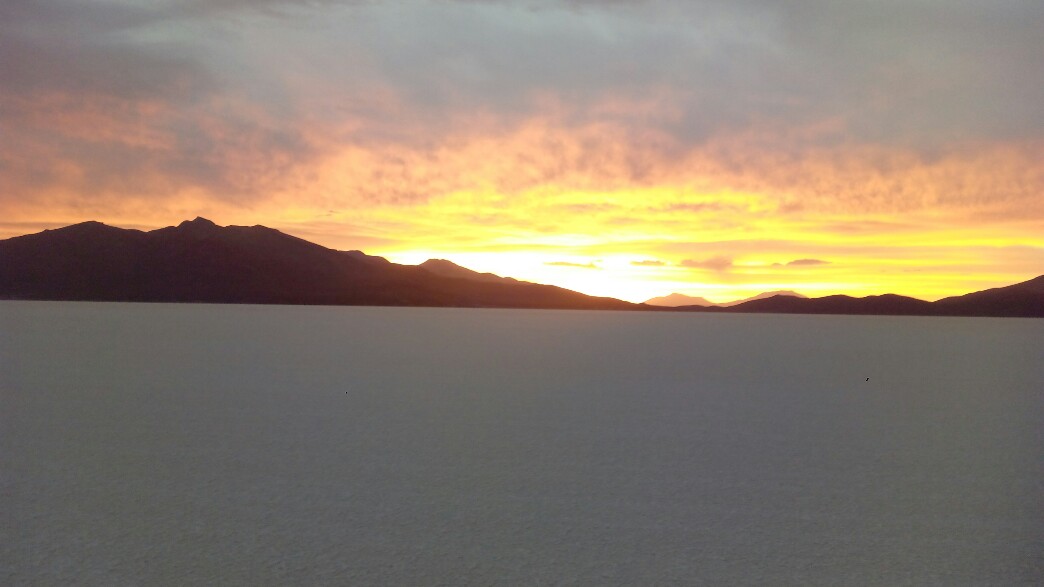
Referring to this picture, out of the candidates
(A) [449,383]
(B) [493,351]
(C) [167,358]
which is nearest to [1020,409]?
(A) [449,383]

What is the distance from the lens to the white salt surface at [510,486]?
22.0ft

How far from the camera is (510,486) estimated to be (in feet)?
31.0

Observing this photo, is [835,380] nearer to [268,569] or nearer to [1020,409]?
[1020,409]

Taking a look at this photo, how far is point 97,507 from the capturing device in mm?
Answer: 8250

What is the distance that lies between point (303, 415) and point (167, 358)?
57.0 ft

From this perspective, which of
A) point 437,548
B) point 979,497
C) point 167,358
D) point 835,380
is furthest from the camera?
point 167,358

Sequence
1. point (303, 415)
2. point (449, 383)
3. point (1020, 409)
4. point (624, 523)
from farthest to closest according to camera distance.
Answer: point (449, 383), point (1020, 409), point (303, 415), point (624, 523)

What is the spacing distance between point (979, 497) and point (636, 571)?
5.04 meters

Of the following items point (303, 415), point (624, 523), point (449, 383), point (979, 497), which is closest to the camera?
point (624, 523)

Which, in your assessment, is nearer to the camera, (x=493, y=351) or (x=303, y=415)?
(x=303, y=415)

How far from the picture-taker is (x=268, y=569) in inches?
257

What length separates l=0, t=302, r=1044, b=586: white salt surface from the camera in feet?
22.0

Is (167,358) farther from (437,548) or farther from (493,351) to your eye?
(437,548)

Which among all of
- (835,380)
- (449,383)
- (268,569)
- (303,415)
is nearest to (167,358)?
(449,383)
